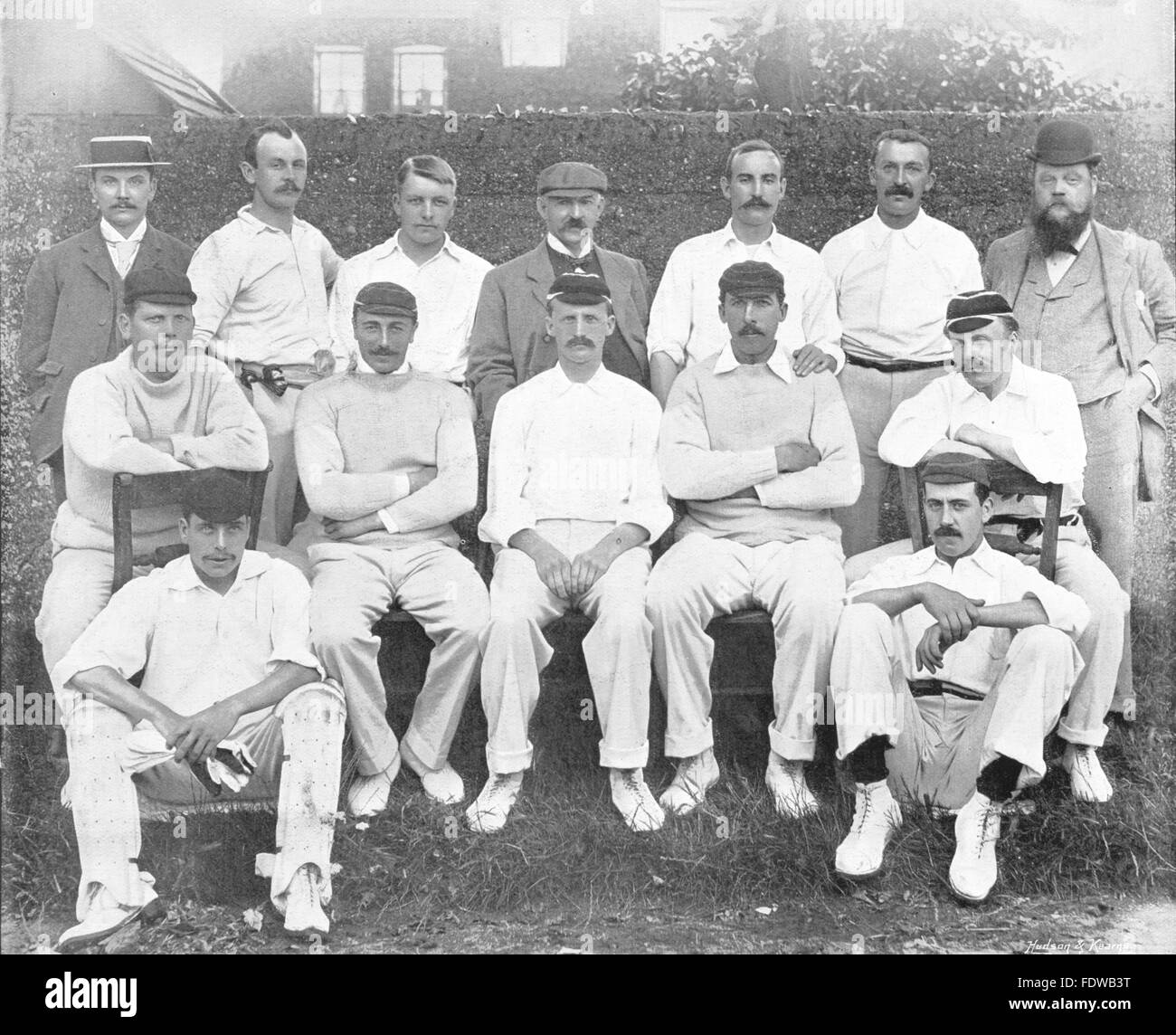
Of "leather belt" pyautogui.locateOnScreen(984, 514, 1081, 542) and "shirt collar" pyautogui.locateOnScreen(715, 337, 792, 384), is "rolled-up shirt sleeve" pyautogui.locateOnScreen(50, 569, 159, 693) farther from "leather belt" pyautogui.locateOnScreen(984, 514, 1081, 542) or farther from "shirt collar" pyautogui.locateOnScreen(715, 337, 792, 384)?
"leather belt" pyautogui.locateOnScreen(984, 514, 1081, 542)

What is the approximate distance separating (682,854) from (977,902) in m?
1.03

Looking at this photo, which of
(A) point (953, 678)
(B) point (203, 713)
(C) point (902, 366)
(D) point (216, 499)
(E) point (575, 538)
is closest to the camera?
(B) point (203, 713)

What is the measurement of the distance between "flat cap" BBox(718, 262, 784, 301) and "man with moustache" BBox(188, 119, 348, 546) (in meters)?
1.61

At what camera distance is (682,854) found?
543 centimetres

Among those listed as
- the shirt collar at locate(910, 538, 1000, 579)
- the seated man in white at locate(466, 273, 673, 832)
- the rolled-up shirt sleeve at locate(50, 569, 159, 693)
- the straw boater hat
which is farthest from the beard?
the rolled-up shirt sleeve at locate(50, 569, 159, 693)

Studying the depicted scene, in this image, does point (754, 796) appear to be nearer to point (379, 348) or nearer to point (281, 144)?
point (379, 348)

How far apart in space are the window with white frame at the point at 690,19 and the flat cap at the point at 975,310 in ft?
4.65

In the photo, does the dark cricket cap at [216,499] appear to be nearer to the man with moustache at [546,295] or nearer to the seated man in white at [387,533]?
the seated man in white at [387,533]

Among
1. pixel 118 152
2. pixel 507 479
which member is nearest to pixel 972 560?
pixel 507 479

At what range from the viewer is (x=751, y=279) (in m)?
5.96

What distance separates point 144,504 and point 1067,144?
3.91 metres

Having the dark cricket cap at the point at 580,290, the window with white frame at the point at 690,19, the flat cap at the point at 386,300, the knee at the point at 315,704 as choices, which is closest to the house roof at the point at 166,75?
the flat cap at the point at 386,300

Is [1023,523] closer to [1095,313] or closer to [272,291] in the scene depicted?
[1095,313]

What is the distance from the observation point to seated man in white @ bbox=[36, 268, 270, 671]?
5668mm
